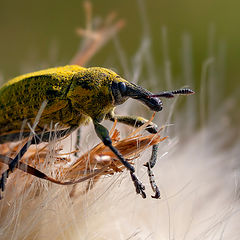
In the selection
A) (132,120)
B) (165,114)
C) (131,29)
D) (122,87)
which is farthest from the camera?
(131,29)

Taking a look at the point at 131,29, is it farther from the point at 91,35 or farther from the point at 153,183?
the point at 153,183

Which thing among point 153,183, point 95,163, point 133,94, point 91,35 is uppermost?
point 91,35

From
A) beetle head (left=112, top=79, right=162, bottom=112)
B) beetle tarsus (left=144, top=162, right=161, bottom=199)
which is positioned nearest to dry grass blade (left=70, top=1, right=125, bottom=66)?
beetle head (left=112, top=79, right=162, bottom=112)

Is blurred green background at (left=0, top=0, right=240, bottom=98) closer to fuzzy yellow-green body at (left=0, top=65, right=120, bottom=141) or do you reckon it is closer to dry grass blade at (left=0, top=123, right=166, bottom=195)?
fuzzy yellow-green body at (left=0, top=65, right=120, bottom=141)

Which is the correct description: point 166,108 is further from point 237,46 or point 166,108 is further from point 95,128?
point 237,46

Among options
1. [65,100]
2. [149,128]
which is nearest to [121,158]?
[149,128]

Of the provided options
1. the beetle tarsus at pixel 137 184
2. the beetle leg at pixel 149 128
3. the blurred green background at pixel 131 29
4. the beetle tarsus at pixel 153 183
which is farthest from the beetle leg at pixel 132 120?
the blurred green background at pixel 131 29

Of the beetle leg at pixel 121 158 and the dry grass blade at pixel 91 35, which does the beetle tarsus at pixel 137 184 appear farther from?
the dry grass blade at pixel 91 35
